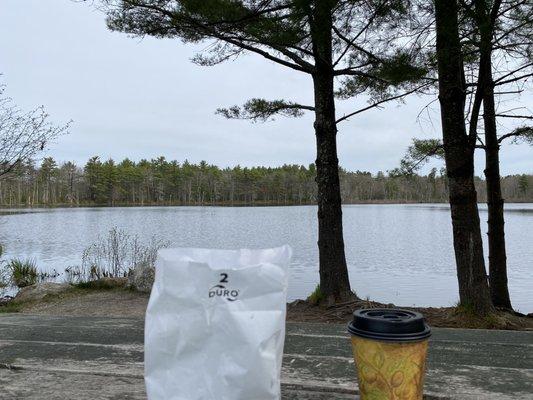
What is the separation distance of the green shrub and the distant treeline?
91019mm

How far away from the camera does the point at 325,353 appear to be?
4434 millimetres

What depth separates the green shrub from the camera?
13.7 metres

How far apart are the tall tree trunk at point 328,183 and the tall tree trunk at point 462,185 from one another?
5.47 ft

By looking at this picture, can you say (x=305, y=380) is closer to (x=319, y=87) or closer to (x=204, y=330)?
(x=204, y=330)

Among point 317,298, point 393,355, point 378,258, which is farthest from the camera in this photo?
point 378,258

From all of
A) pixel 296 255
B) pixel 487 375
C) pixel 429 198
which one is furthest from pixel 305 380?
pixel 429 198

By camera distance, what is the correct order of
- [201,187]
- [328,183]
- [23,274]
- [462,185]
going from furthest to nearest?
[201,187]
[23,274]
[328,183]
[462,185]

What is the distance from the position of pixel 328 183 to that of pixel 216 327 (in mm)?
5777

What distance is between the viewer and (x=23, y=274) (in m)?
14.2

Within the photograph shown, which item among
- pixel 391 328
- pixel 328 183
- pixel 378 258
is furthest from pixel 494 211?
pixel 378 258

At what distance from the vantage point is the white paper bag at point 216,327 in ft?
7.10

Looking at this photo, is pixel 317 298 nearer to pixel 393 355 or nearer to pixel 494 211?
pixel 494 211

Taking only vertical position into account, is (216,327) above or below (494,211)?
below

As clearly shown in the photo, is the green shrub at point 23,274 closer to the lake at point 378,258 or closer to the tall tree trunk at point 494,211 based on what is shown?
the lake at point 378,258
